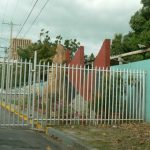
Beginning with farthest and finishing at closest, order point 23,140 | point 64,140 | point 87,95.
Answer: point 87,95 < point 64,140 < point 23,140

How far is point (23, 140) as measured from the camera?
1292 centimetres

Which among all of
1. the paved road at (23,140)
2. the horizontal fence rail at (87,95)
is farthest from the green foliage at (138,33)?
the paved road at (23,140)

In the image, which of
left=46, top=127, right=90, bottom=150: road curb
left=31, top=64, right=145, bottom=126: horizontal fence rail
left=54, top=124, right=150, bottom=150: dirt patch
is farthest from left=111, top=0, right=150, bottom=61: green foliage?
left=46, top=127, right=90, bottom=150: road curb

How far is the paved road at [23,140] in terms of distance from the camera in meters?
11.7

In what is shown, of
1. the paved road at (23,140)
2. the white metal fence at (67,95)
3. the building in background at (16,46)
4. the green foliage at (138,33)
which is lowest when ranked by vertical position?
the paved road at (23,140)

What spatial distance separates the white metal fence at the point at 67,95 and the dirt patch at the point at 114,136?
2.58 feet

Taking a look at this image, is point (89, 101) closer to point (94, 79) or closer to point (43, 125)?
point (94, 79)

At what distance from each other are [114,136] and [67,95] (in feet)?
10.4

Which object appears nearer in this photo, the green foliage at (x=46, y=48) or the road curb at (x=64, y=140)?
the road curb at (x=64, y=140)

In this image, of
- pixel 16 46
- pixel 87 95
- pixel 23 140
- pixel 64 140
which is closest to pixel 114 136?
pixel 64 140

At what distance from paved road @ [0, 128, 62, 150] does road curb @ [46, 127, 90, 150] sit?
23 cm

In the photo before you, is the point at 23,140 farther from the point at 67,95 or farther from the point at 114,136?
the point at 67,95

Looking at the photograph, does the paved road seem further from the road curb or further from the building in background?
the building in background

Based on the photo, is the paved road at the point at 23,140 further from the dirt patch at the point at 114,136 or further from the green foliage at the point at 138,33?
the green foliage at the point at 138,33
